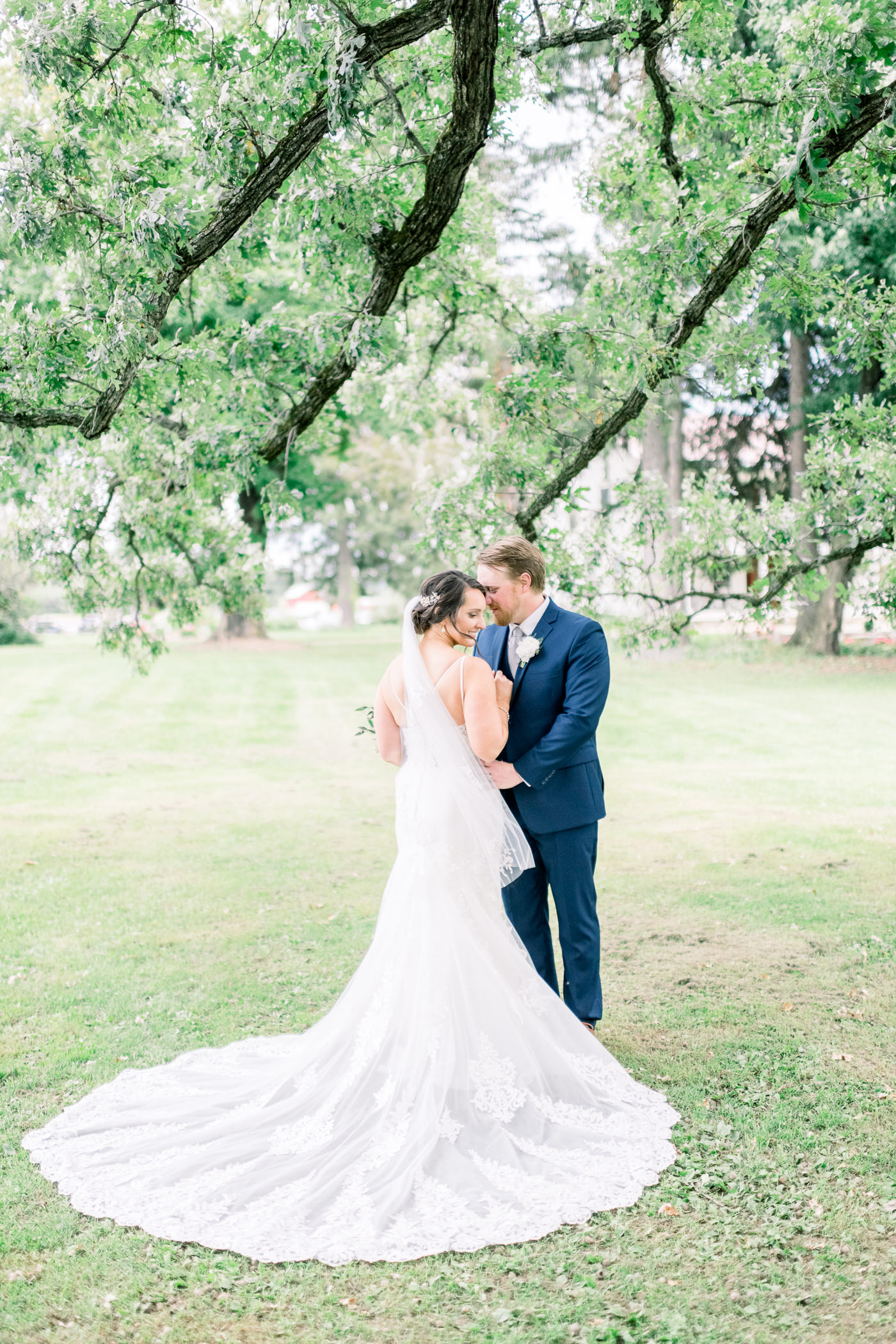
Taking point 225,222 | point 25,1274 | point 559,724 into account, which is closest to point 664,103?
point 225,222

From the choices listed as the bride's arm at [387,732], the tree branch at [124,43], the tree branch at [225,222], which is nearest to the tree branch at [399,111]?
the tree branch at [225,222]

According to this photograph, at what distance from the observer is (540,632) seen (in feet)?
16.3

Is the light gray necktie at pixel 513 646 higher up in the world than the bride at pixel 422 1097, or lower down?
higher up

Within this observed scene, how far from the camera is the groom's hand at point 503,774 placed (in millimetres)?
4758

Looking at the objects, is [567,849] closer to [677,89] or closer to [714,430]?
[677,89]

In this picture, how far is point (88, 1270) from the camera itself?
346 centimetres

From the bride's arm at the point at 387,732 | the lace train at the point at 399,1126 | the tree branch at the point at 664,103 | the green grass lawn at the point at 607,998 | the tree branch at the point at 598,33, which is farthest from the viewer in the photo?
the tree branch at the point at 664,103

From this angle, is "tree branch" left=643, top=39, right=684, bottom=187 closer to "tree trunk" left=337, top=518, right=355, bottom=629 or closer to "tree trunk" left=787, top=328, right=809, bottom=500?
"tree trunk" left=787, top=328, right=809, bottom=500

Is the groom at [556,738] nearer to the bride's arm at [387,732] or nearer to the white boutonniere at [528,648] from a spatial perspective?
the white boutonniere at [528,648]

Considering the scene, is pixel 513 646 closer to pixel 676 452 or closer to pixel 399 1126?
pixel 399 1126

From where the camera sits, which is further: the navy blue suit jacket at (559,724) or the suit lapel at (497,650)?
the suit lapel at (497,650)

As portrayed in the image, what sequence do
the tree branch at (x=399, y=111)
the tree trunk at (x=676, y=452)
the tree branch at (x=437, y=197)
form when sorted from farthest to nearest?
the tree trunk at (x=676, y=452)
the tree branch at (x=399, y=111)
the tree branch at (x=437, y=197)

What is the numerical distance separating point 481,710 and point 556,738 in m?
0.48

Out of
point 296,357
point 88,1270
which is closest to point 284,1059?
point 88,1270
